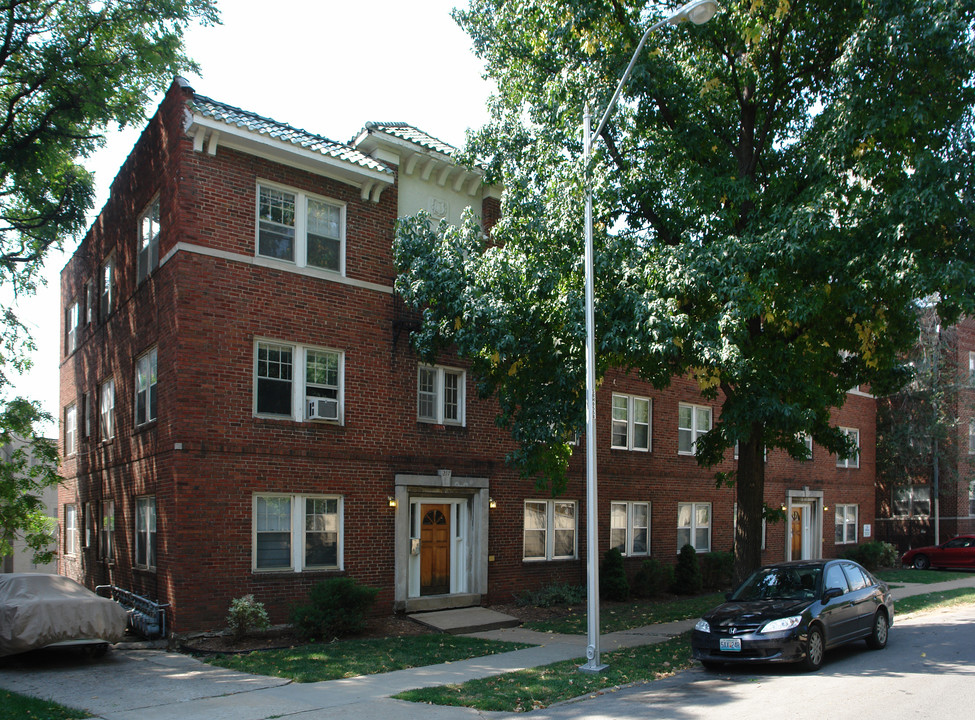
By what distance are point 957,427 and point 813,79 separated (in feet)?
79.6

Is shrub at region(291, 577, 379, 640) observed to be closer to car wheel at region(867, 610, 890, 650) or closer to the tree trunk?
the tree trunk

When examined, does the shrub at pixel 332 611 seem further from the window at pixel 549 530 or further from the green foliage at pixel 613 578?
the green foliage at pixel 613 578

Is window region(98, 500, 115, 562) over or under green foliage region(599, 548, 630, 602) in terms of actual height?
over

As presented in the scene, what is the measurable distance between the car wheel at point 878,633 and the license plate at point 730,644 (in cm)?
298

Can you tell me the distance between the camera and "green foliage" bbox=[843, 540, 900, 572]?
28000 millimetres

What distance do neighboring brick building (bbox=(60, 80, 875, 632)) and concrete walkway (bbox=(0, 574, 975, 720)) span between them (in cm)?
202

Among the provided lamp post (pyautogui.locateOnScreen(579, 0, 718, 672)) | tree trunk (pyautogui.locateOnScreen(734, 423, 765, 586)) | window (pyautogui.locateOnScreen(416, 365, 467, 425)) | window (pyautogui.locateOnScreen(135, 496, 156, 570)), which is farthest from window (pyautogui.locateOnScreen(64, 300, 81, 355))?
tree trunk (pyautogui.locateOnScreen(734, 423, 765, 586))

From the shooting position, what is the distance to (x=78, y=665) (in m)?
11.5

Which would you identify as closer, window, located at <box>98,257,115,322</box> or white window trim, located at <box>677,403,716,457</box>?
window, located at <box>98,257,115,322</box>

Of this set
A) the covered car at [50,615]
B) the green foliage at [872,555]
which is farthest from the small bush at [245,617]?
the green foliage at [872,555]

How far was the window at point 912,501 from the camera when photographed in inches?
1347

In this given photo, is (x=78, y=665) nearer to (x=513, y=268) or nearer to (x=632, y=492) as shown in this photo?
(x=513, y=268)

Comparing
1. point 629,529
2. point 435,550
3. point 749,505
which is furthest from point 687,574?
point 435,550

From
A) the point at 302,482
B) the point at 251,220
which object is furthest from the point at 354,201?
the point at 302,482
